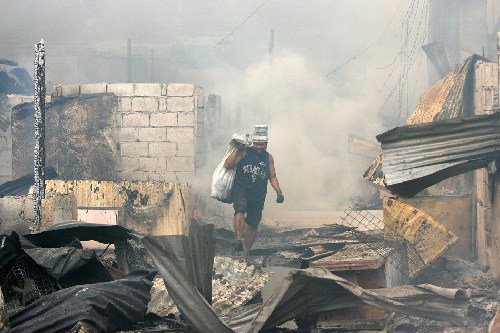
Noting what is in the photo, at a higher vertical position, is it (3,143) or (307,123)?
(307,123)

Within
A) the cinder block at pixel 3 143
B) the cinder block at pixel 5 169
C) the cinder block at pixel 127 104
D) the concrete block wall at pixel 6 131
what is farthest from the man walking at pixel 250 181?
the cinder block at pixel 3 143

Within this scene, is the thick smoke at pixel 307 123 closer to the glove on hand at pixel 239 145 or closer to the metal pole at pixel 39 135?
the glove on hand at pixel 239 145

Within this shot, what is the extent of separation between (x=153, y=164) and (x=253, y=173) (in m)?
3.06

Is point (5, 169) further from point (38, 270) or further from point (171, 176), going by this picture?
point (38, 270)

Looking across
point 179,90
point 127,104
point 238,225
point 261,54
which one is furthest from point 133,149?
point 261,54

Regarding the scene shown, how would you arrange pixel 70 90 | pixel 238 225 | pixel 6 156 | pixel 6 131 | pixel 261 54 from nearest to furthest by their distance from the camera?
pixel 238 225, pixel 70 90, pixel 6 156, pixel 6 131, pixel 261 54

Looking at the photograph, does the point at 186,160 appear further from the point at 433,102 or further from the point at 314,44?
the point at 314,44

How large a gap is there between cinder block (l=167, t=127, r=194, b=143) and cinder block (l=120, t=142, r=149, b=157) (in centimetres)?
50

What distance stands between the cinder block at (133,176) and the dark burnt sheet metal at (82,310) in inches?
290

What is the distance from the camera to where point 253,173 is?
388 inches

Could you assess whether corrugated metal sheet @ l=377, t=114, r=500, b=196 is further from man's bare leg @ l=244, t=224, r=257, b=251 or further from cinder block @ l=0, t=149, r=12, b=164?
cinder block @ l=0, t=149, r=12, b=164

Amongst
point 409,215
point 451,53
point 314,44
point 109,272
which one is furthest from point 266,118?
point 109,272

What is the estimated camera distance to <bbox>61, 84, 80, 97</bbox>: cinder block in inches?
504

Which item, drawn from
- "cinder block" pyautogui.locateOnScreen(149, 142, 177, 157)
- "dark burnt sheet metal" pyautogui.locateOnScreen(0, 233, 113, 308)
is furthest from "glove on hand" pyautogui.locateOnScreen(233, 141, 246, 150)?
"dark burnt sheet metal" pyautogui.locateOnScreen(0, 233, 113, 308)
